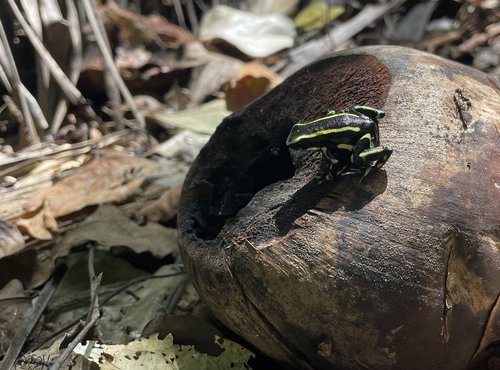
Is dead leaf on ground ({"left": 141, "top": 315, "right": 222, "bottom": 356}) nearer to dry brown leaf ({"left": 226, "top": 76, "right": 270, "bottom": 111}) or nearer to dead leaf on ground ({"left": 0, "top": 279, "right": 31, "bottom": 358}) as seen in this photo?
dead leaf on ground ({"left": 0, "top": 279, "right": 31, "bottom": 358})

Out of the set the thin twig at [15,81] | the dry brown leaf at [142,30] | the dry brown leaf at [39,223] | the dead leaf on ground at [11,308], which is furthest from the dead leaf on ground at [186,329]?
the dry brown leaf at [142,30]

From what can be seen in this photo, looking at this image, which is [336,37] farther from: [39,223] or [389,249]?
[389,249]

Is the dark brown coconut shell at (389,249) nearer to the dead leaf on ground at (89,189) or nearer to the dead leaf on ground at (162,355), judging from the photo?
the dead leaf on ground at (162,355)

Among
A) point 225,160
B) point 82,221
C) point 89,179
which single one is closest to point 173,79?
point 89,179

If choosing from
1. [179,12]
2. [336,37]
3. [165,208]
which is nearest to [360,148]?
[165,208]

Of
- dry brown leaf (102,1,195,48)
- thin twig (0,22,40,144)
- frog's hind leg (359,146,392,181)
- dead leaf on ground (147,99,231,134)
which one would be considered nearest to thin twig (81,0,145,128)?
dead leaf on ground (147,99,231,134)

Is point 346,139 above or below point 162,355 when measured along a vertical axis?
above
